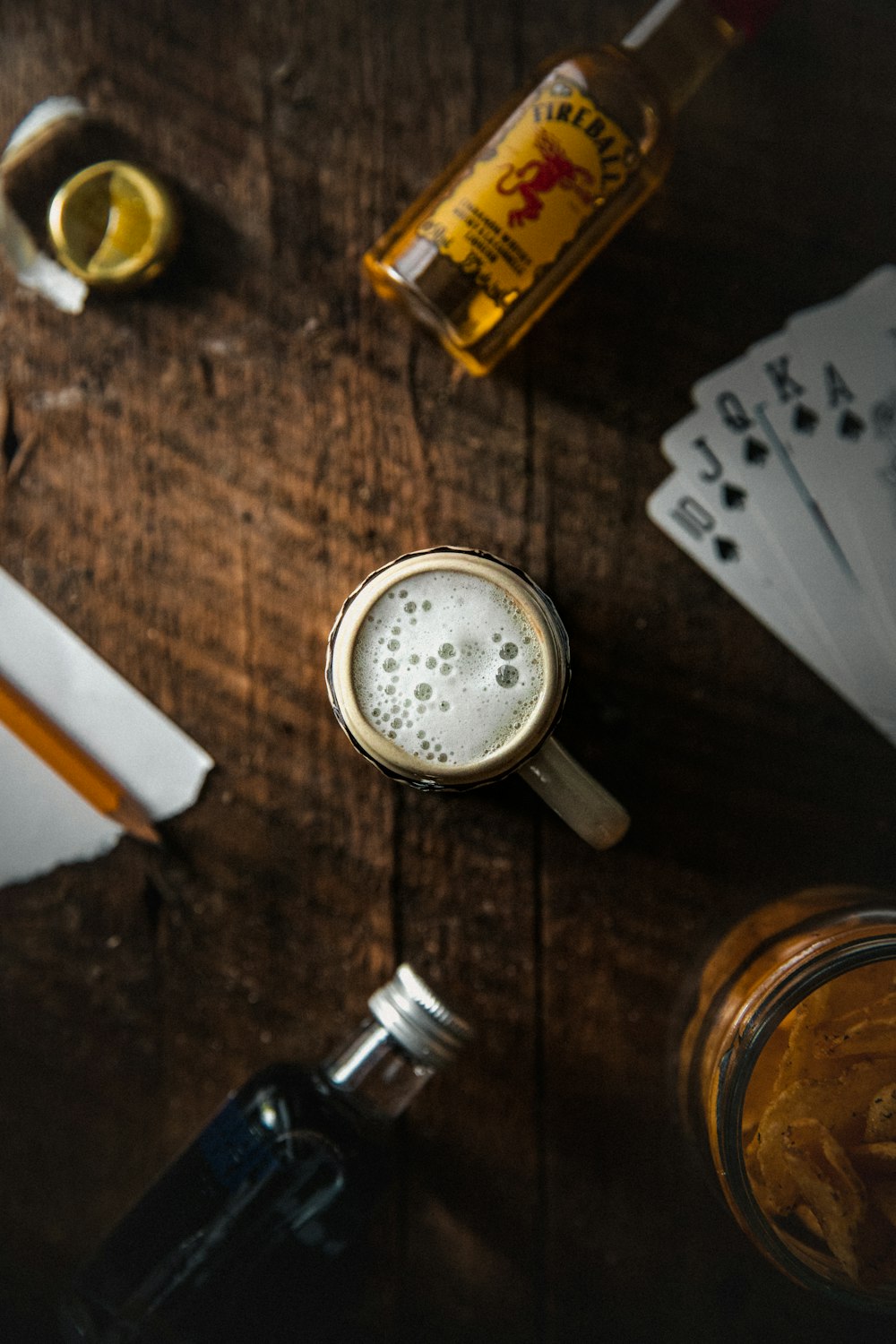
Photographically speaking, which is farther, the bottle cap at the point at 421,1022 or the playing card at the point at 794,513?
the playing card at the point at 794,513

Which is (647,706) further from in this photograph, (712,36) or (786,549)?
(712,36)

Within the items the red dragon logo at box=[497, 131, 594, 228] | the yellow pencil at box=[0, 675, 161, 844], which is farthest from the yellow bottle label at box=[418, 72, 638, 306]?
the yellow pencil at box=[0, 675, 161, 844]

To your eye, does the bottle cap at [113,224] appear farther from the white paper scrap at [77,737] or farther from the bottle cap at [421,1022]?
the bottle cap at [421,1022]

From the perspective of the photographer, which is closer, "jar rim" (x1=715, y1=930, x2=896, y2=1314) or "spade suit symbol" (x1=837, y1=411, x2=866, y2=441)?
"jar rim" (x1=715, y1=930, x2=896, y2=1314)

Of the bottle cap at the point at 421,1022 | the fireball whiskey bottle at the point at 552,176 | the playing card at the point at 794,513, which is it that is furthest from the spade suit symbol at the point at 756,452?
the bottle cap at the point at 421,1022

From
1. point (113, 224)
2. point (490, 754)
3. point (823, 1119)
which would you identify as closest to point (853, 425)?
point (490, 754)

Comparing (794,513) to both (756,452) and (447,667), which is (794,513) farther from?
(447,667)

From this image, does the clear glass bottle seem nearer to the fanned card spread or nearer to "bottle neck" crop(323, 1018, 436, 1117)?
"bottle neck" crop(323, 1018, 436, 1117)
